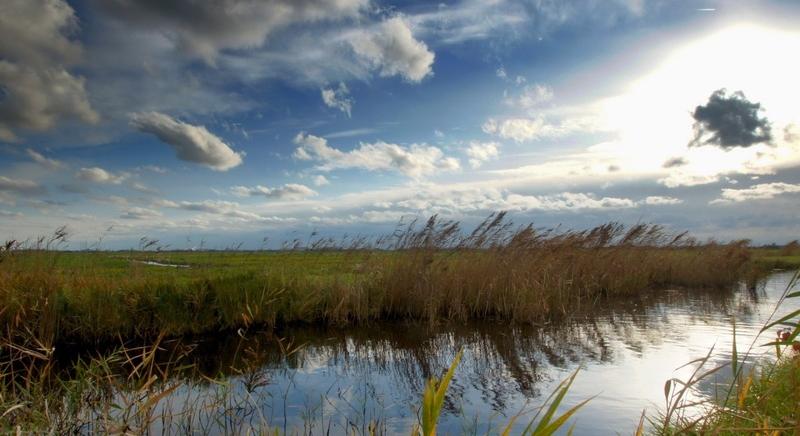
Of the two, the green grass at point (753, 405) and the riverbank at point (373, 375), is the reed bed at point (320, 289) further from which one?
the green grass at point (753, 405)

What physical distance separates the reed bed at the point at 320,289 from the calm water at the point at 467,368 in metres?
0.69

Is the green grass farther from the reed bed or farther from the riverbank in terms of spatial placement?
the reed bed

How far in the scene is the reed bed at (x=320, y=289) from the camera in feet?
29.5

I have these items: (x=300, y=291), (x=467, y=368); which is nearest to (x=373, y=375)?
(x=467, y=368)

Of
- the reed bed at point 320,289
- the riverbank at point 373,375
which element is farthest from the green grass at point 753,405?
the reed bed at point 320,289

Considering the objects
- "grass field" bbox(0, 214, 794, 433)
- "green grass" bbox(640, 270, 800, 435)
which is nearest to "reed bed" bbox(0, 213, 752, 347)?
"grass field" bbox(0, 214, 794, 433)

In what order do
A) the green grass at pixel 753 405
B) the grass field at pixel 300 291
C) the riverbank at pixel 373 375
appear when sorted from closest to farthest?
the green grass at pixel 753 405
the riverbank at pixel 373 375
the grass field at pixel 300 291

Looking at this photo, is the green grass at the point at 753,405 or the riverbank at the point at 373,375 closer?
the green grass at the point at 753,405

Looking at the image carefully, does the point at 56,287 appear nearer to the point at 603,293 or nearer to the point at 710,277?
the point at 603,293

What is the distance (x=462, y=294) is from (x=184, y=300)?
6.24 metres

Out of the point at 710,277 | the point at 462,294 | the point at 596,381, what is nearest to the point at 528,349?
Result: the point at 596,381

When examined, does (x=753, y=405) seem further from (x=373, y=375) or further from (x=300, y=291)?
(x=300, y=291)

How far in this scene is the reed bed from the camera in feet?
29.5

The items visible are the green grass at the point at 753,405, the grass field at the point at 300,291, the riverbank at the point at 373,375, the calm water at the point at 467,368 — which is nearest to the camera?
the green grass at the point at 753,405
